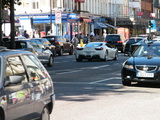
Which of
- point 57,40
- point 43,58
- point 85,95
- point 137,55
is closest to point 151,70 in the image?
→ point 137,55

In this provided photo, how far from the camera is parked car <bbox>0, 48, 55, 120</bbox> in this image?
24.6 ft

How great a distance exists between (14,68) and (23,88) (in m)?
0.29

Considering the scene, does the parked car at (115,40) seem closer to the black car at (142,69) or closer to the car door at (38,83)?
the black car at (142,69)

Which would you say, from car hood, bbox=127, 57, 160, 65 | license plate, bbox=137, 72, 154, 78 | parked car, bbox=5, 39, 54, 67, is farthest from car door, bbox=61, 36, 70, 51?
license plate, bbox=137, 72, 154, 78

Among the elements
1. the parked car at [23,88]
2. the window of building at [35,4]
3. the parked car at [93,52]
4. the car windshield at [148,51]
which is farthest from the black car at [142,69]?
the window of building at [35,4]

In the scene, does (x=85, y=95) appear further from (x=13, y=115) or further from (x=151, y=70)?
(x=13, y=115)

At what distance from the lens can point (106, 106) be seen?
12.8 m

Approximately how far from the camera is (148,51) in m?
19.0

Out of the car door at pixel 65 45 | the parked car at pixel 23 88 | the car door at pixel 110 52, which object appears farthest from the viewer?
the car door at pixel 65 45

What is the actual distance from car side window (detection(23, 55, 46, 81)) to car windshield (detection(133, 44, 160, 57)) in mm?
9979

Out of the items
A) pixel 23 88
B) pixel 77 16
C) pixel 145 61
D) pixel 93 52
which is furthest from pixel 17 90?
pixel 77 16

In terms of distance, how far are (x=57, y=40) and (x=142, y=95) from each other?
31117 millimetres

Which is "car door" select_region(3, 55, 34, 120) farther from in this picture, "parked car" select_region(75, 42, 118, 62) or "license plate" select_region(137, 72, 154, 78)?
"parked car" select_region(75, 42, 118, 62)

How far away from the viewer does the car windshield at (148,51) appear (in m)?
18.8
